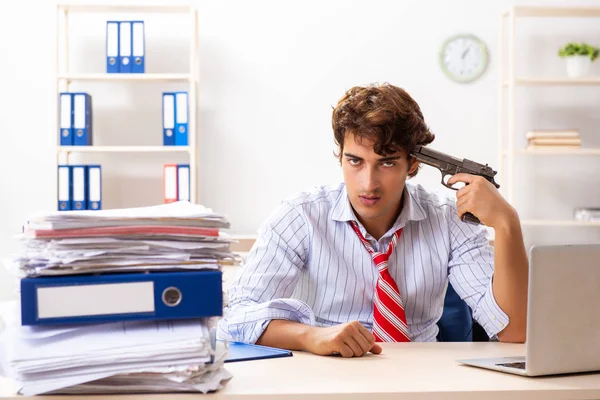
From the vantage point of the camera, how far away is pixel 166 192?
13.0 ft

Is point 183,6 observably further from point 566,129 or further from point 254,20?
point 566,129

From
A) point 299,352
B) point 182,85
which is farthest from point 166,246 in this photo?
point 182,85

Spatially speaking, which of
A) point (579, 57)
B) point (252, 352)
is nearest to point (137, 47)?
point (579, 57)

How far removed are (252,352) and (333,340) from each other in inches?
6.0

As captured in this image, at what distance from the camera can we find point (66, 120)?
3939 millimetres

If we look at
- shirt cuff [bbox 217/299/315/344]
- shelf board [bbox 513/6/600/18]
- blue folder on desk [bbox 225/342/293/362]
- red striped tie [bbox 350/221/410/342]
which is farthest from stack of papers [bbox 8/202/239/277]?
shelf board [bbox 513/6/600/18]

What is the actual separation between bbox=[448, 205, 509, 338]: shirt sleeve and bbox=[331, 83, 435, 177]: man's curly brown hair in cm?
25

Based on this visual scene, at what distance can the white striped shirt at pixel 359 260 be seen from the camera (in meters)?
1.93

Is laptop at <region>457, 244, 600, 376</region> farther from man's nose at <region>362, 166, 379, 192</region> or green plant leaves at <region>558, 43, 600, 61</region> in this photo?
green plant leaves at <region>558, 43, 600, 61</region>

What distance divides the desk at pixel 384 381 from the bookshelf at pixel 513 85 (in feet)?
8.97

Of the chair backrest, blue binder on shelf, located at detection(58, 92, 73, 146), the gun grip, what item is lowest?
the chair backrest

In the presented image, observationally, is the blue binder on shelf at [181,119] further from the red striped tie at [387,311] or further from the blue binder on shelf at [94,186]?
the red striped tie at [387,311]

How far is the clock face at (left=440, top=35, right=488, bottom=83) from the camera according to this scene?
4289mm

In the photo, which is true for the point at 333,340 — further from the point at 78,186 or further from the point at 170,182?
the point at 78,186
